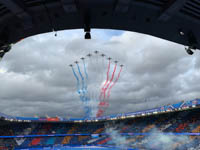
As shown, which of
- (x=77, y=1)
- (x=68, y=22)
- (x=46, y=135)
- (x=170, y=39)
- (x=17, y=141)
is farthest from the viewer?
(x=46, y=135)

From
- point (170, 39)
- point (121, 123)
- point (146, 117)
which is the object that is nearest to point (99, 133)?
point (121, 123)

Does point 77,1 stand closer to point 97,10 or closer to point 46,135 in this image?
point 97,10

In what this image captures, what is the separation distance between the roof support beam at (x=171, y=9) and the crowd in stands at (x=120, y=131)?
34.8 m

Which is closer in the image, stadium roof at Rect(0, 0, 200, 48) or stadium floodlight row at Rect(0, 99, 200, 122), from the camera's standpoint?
Result: stadium roof at Rect(0, 0, 200, 48)

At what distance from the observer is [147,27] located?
16.1 ft

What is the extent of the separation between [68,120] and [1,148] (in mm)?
21398

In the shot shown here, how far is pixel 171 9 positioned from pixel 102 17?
1791mm

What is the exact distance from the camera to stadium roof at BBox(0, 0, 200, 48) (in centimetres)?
407

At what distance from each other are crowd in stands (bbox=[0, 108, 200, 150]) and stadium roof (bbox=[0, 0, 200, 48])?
3435 cm

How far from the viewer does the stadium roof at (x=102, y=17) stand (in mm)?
4070

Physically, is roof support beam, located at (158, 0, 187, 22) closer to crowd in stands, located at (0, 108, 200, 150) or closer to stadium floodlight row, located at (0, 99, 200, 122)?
crowd in stands, located at (0, 108, 200, 150)

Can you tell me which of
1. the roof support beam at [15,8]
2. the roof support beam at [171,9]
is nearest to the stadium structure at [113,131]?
the roof support beam at [171,9]

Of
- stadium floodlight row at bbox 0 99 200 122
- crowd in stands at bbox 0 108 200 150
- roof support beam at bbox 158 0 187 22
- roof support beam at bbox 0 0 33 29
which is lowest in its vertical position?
crowd in stands at bbox 0 108 200 150

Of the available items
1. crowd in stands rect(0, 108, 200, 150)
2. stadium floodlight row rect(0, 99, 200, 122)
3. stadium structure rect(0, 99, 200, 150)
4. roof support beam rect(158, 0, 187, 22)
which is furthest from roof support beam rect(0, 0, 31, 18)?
stadium floodlight row rect(0, 99, 200, 122)
